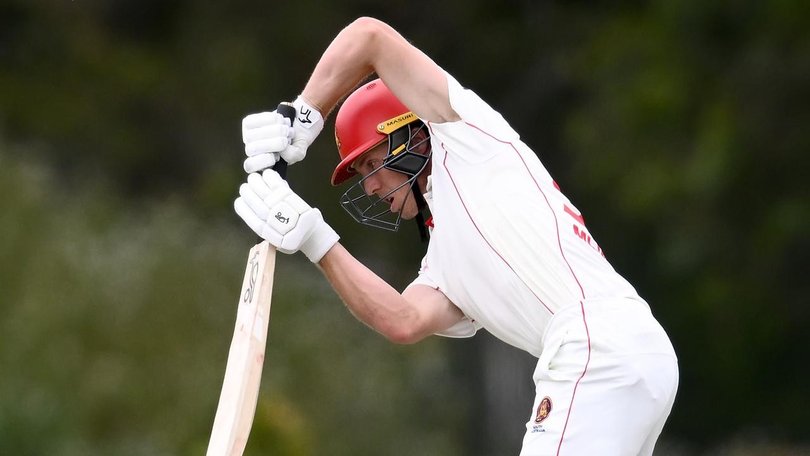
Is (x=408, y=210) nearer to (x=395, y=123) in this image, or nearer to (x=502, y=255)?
(x=395, y=123)

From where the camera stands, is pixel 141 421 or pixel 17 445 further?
pixel 141 421

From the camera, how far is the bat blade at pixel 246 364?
4730 mm

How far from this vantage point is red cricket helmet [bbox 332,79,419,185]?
5273mm

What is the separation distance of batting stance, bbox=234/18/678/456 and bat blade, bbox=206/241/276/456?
152 millimetres

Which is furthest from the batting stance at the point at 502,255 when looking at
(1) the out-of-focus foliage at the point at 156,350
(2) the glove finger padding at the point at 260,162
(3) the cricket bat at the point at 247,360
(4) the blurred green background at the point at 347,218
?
(4) the blurred green background at the point at 347,218

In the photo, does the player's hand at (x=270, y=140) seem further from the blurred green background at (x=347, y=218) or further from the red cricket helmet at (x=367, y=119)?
the blurred green background at (x=347, y=218)

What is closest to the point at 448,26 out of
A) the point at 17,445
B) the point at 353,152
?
the point at 17,445

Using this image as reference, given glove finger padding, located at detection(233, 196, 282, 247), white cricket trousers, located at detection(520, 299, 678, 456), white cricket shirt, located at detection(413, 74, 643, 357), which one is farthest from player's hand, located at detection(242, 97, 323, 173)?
white cricket trousers, located at detection(520, 299, 678, 456)

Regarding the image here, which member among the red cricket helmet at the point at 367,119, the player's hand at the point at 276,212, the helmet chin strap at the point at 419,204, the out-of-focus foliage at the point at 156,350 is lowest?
the helmet chin strap at the point at 419,204

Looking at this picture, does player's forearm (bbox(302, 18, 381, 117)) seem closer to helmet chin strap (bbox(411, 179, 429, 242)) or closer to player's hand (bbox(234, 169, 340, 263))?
player's hand (bbox(234, 169, 340, 263))

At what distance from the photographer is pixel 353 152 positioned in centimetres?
532

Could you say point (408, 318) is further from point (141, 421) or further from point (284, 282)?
point (284, 282)

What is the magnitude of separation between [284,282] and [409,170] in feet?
19.9

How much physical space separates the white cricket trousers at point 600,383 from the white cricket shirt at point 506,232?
93 millimetres
